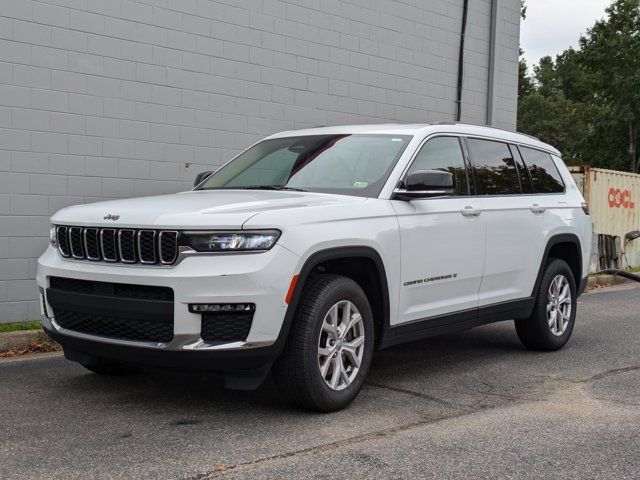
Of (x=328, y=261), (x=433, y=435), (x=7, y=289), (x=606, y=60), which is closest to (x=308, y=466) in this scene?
(x=433, y=435)

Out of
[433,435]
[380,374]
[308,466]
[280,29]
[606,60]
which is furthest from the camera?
[606,60]

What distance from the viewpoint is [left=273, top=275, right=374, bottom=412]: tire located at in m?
4.94

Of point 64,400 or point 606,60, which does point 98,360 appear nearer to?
point 64,400

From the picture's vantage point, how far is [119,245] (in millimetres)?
4965

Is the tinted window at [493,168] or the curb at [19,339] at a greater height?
the tinted window at [493,168]

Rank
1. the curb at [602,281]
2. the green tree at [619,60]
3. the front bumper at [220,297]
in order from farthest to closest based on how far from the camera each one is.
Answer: the green tree at [619,60]
the curb at [602,281]
the front bumper at [220,297]

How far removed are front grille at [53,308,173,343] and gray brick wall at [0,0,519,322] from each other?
348 cm

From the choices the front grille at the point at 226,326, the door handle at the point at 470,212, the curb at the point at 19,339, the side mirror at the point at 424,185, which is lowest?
the curb at the point at 19,339

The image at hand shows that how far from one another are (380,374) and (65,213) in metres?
2.58

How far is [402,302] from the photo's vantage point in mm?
5719

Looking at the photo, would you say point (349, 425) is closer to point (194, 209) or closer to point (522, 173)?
point (194, 209)

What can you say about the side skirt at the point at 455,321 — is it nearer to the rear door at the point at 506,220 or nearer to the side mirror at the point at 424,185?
the rear door at the point at 506,220

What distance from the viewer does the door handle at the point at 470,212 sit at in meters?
6.27

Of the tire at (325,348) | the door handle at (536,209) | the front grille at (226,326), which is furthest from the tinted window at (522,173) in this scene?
the front grille at (226,326)
